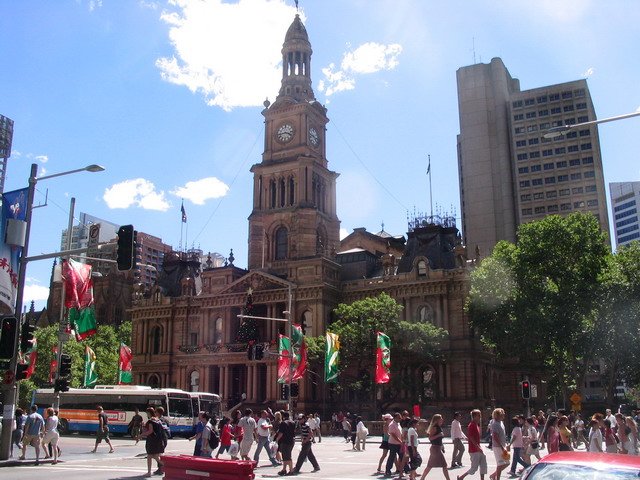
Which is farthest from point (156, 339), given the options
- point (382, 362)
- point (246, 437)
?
point (246, 437)

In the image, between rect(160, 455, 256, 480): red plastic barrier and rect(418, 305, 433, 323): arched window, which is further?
rect(418, 305, 433, 323): arched window

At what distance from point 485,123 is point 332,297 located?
5789 centimetres

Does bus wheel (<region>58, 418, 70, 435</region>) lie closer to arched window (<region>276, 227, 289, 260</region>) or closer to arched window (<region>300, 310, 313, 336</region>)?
arched window (<region>300, 310, 313, 336</region>)

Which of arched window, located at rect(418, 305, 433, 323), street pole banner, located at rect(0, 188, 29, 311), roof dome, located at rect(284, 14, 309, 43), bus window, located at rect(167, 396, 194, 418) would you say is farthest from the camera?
roof dome, located at rect(284, 14, 309, 43)

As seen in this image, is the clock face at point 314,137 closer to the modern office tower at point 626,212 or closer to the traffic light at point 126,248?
the traffic light at point 126,248

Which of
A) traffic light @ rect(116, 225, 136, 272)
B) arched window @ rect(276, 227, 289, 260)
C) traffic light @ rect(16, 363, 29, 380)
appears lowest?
traffic light @ rect(16, 363, 29, 380)

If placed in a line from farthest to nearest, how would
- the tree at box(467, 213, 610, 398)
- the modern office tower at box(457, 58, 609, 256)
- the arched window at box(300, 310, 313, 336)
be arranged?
the modern office tower at box(457, 58, 609, 256) < the arched window at box(300, 310, 313, 336) < the tree at box(467, 213, 610, 398)

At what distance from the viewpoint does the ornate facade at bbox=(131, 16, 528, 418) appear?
201ft

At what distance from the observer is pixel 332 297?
6594 cm

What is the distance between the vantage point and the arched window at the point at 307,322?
212 ft

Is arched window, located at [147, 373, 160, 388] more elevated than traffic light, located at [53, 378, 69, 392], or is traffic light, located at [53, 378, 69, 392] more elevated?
arched window, located at [147, 373, 160, 388]

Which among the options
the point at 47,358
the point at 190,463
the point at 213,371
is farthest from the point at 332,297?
the point at 190,463

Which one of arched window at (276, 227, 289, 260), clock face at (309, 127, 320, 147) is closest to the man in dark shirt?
arched window at (276, 227, 289, 260)

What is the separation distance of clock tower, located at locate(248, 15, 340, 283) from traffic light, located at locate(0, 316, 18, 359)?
47.8 meters
